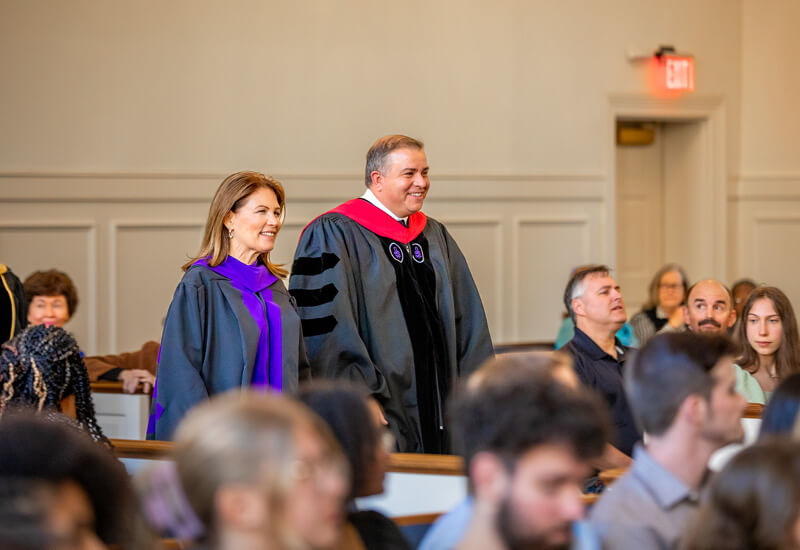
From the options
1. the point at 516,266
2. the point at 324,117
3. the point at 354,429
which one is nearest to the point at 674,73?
the point at 516,266

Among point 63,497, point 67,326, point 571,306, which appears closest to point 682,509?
point 63,497

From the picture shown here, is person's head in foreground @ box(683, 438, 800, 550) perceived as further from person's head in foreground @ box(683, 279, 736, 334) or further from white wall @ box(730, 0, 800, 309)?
white wall @ box(730, 0, 800, 309)

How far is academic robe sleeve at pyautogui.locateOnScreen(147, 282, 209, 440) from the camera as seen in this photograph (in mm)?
3285

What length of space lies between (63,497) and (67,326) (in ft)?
17.4

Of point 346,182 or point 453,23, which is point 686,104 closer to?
point 453,23

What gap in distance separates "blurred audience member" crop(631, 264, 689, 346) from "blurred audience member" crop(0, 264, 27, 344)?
3631 mm

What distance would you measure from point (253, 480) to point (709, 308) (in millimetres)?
4038

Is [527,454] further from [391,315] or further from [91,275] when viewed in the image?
[91,275]

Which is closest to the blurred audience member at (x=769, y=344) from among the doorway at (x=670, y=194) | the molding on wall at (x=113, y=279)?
the molding on wall at (x=113, y=279)

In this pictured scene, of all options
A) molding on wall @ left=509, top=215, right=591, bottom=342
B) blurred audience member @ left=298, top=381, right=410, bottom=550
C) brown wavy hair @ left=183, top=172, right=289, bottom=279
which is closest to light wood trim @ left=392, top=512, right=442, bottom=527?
blurred audience member @ left=298, top=381, right=410, bottom=550

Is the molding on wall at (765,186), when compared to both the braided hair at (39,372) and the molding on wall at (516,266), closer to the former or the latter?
the molding on wall at (516,266)

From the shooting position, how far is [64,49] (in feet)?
21.4

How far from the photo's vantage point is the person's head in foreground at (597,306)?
4.14 meters

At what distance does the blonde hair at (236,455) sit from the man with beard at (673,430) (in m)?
0.77
